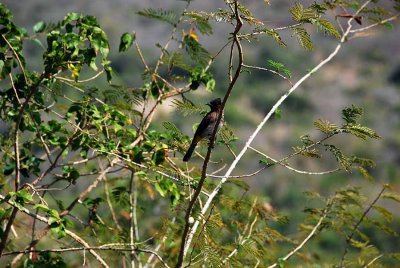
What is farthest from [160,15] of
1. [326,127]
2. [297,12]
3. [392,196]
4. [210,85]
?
[392,196]

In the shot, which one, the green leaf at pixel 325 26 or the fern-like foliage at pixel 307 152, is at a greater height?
the green leaf at pixel 325 26

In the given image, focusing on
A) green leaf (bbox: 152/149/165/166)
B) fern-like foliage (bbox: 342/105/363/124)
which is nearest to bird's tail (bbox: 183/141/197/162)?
green leaf (bbox: 152/149/165/166)

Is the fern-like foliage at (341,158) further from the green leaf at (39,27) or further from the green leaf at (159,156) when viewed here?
the green leaf at (39,27)

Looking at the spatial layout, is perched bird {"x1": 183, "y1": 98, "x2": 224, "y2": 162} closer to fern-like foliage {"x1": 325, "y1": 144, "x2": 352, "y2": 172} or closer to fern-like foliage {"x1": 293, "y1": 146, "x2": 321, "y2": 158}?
fern-like foliage {"x1": 293, "y1": 146, "x2": 321, "y2": 158}

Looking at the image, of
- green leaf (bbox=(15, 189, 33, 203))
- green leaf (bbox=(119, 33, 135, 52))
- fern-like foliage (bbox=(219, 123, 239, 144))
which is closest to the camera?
green leaf (bbox=(15, 189, 33, 203))

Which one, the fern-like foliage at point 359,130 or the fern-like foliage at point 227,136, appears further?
the fern-like foliage at point 227,136

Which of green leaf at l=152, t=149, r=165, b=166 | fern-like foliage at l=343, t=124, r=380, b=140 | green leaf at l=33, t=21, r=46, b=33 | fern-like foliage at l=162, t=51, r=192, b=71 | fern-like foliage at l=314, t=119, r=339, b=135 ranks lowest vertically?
green leaf at l=152, t=149, r=165, b=166

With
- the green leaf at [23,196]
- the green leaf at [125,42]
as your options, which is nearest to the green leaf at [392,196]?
the green leaf at [125,42]

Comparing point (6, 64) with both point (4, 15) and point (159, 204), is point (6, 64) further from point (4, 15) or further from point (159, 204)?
point (159, 204)

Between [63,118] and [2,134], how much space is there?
685 millimetres

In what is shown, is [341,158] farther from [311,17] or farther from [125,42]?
[125,42]

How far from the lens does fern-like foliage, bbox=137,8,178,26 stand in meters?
4.04

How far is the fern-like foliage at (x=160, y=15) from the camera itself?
4.04 meters

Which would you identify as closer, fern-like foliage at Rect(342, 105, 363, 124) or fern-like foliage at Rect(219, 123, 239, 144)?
fern-like foliage at Rect(342, 105, 363, 124)
